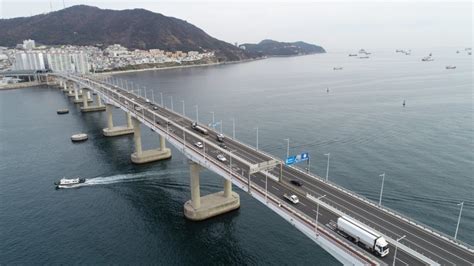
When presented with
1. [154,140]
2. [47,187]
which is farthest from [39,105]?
[47,187]

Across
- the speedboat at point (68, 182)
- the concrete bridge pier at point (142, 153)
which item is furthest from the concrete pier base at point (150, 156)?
the speedboat at point (68, 182)

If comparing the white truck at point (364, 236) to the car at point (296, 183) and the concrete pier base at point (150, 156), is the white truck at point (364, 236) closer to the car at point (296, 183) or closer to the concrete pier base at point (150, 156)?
the car at point (296, 183)

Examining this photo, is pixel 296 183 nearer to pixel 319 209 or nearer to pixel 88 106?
pixel 319 209

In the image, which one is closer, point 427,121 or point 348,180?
A: point 348,180

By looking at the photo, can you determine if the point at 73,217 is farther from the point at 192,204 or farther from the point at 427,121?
the point at 427,121

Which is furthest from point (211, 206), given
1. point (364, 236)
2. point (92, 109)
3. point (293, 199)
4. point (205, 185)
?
point (92, 109)
